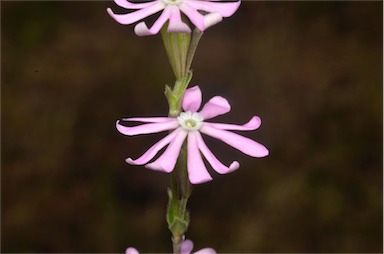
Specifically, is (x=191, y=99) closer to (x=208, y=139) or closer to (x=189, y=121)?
(x=189, y=121)

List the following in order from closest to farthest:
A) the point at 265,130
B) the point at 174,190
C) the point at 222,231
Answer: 1. the point at 174,190
2. the point at 222,231
3. the point at 265,130

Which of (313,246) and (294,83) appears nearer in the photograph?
(313,246)

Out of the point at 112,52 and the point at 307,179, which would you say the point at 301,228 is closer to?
the point at 307,179

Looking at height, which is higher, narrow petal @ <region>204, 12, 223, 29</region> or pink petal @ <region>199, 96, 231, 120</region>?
narrow petal @ <region>204, 12, 223, 29</region>

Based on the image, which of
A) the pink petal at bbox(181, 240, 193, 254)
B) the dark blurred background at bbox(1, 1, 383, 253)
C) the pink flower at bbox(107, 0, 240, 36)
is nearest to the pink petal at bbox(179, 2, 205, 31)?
the pink flower at bbox(107, 0, 240, 36)

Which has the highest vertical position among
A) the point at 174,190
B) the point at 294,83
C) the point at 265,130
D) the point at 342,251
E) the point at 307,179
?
the point at 294,83

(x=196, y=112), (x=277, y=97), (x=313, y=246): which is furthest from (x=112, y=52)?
(x=196, y=112)

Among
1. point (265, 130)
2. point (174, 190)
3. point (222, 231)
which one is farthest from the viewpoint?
point (265, 130)

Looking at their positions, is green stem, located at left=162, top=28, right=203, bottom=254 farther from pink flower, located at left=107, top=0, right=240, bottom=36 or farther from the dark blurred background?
the dark blurred background

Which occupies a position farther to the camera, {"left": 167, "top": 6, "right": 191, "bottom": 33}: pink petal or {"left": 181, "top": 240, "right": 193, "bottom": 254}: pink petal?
{"left": 181, "top": 240, "right": 193, "bottom": 254}: pink petal
